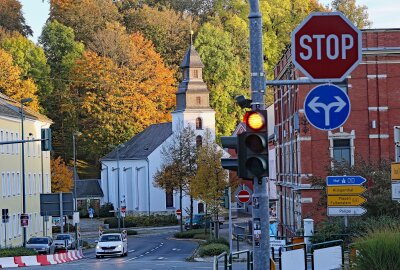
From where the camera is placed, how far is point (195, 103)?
3942 inches

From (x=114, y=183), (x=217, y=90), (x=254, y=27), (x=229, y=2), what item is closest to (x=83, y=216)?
(x=114, y=183)

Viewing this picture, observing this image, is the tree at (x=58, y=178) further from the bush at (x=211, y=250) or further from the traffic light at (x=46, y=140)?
the traffic light at (x=46, y=140)

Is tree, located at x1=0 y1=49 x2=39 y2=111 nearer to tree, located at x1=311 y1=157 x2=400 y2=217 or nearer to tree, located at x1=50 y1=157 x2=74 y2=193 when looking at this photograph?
tree, located at x1=50 y1=157 x2=74 y2=193

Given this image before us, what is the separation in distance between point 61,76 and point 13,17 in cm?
1281

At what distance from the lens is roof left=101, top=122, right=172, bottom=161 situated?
4154 inches

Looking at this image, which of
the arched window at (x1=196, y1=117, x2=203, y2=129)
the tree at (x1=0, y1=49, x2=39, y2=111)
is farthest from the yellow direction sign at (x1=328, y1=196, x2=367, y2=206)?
the tree at (x1=0, y1=49, x2=39, y2=111)

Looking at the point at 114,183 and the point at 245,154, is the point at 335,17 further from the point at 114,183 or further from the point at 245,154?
the point at 114,183

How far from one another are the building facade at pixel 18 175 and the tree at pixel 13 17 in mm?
37687

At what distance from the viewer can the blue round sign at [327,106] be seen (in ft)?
56.6

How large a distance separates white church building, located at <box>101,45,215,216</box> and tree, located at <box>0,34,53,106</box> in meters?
10.1

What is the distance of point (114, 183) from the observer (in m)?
111

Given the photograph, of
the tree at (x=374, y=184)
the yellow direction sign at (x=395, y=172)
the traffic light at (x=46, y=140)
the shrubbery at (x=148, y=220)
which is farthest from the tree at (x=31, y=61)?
the yellow direction sign at (x=395, y=172)

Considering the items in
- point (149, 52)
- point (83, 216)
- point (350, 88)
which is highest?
point (149, 52)

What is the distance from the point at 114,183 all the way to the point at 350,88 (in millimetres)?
63859
